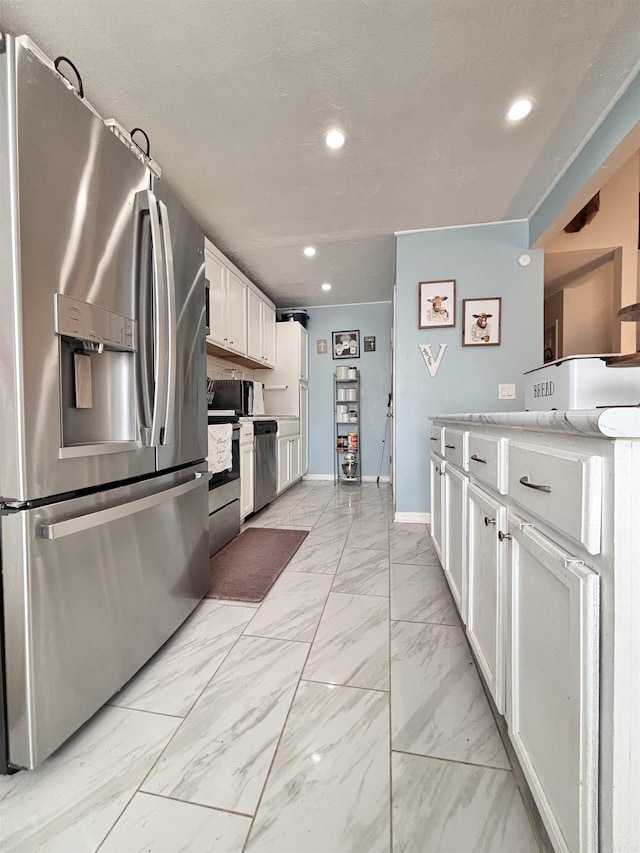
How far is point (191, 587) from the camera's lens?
148 centimetres

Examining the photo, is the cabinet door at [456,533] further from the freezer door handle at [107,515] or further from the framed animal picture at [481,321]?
the framed animal picture at [481,321]

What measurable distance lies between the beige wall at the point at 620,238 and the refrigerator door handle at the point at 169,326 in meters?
2.94

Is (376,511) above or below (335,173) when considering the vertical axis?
below

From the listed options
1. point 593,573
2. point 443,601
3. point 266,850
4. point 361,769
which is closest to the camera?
point 593,573

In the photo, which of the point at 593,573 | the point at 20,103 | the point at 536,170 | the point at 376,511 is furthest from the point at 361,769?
the point at 536,170

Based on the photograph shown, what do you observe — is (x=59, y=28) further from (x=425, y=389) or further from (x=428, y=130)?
(x=425, y=389)

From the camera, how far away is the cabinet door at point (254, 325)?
361 centimetres

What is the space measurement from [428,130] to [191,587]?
2.50m

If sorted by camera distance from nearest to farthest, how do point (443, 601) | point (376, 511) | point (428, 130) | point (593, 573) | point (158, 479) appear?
point (593, 573)
point (158, 479)
point (443, 601)
point (428, 130)
point (376, 511)

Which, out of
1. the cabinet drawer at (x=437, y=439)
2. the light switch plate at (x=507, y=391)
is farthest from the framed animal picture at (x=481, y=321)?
the cabinet drawer at (x=437, y=439)

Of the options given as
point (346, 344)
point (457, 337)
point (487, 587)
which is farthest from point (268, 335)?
point (487, 587)

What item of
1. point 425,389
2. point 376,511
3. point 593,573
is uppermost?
point 425,389

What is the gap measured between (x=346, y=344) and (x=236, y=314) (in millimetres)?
1887

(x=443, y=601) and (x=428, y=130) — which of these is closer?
(x=443, y=601)
